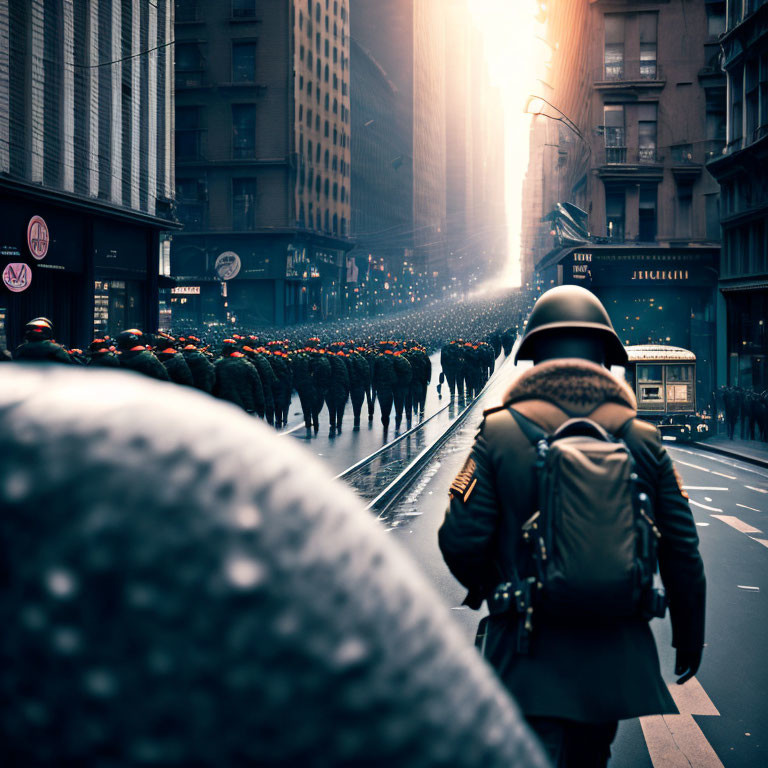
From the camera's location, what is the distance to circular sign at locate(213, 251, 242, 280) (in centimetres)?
6212

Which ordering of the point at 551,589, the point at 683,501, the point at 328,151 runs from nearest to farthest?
the point at 551,589
the point at 683,501
the point at 328,151

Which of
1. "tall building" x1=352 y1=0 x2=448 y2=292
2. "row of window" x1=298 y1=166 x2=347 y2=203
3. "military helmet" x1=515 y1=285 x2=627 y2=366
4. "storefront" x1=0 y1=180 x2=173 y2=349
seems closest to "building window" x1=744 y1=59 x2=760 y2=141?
"storefront" x1=0 y1=180 x2=173 y2=349

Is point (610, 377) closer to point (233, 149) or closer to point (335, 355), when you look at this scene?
point (335, 355)

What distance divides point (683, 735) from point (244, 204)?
62640 millimetres

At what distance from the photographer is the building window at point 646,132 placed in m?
41.8

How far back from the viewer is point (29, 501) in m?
0.53

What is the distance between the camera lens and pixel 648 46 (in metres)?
41.9

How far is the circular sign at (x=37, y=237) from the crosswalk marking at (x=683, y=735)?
66.6ft

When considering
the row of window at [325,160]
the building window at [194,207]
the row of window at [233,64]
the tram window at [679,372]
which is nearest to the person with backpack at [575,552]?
the tram window at [679,372]

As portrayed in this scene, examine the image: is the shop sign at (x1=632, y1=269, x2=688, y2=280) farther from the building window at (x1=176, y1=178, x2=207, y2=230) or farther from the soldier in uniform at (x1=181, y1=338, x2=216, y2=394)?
the building window at (x1=176, y1=178, x2=207, y2=230)

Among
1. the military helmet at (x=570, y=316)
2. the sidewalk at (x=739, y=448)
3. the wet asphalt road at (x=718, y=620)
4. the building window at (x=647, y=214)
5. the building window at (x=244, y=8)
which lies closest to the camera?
the military helmet at (x=570, y=316)

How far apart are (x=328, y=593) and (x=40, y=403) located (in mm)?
205

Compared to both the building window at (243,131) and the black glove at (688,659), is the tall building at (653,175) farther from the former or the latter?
the black glove at (688,659)

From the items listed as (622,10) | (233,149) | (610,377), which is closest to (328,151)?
(233,149)
